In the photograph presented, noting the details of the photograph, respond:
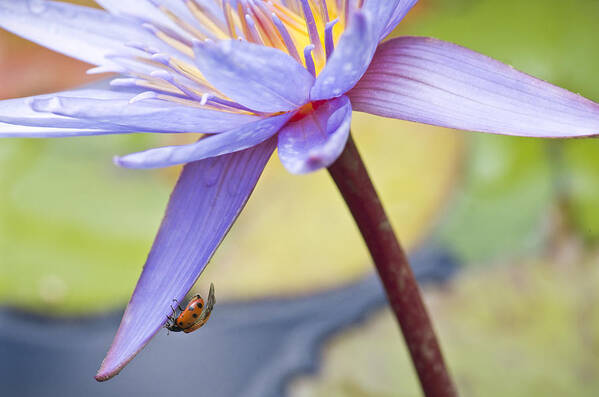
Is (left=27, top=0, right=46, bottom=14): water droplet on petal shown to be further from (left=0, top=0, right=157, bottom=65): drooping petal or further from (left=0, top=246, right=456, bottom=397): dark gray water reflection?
(left=0, top=246, right=456, bottom=397): dark gray water reflection

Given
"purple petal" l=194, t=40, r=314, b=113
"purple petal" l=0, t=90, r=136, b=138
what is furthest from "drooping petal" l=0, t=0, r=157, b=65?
"purple petal" l=194, t=40, r=314, b=113

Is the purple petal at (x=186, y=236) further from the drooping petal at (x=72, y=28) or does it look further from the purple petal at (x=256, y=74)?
the drooping petal at (x=72, y=28)

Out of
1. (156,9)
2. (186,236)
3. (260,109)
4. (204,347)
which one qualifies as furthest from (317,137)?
(204,347)

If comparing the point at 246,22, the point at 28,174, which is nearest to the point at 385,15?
the point at 246,22

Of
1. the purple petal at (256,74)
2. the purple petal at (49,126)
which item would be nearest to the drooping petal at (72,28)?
the purple petal at (49,126)

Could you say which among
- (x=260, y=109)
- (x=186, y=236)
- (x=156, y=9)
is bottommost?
(x=186, y=236)

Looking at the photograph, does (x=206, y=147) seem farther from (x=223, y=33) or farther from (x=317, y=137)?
(x=223, y=33)
